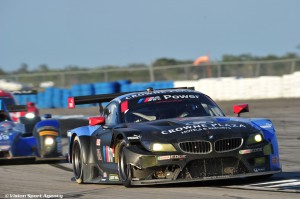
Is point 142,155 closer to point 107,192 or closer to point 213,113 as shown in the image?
point 107,192

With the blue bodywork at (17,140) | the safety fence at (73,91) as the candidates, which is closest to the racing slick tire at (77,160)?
the blue bodywork at (17,140)

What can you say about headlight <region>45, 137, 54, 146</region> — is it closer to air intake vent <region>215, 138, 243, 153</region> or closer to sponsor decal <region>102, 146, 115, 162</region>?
sponsor decal <region>102, 146, 115, 162</region>

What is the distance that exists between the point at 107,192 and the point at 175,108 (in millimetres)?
1787

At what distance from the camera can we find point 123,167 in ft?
29.9

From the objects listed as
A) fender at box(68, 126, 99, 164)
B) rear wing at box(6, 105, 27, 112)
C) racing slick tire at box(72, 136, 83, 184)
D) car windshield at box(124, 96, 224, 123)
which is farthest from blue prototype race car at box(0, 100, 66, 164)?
car windshield at box(124, 96, 224, 123)

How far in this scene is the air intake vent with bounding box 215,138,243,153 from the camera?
873 centimetres

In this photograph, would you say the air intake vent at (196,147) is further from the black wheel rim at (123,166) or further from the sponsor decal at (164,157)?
the black wheel rim at (123,166)

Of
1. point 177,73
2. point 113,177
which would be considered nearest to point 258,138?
point 113,177

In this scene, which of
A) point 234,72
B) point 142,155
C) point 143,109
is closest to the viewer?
point 142,155

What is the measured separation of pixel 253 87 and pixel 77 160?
21.3 meters

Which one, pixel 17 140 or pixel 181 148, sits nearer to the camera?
pixel 181 148

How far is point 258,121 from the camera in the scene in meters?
9.57

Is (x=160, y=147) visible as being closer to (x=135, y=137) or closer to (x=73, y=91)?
(x=135, y=137)

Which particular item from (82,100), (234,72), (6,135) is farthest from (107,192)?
(234,72)
